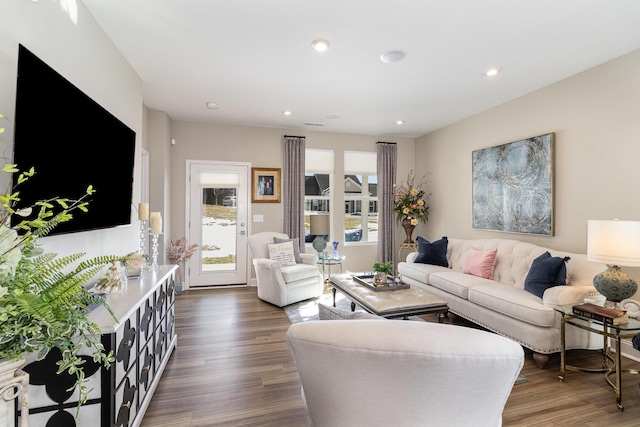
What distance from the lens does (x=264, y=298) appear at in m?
4.32

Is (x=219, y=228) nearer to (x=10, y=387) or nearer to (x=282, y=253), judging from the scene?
(x=282, y=253)

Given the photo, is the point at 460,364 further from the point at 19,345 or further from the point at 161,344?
the point at 161,344

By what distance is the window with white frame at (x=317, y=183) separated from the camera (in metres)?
5.69

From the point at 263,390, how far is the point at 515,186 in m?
3.76

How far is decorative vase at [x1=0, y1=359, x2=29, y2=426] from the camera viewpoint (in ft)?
2.80

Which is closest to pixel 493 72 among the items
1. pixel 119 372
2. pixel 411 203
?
pixel 411 203

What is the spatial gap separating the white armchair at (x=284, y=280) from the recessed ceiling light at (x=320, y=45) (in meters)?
2.63

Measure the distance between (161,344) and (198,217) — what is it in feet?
9.78

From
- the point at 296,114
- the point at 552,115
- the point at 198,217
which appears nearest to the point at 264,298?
the point at 198,217

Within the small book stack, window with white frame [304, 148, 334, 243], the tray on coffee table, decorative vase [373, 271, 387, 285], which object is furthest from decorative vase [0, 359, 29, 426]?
window with white frame [304, 148, 334, 243]

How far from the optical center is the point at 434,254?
448 cm

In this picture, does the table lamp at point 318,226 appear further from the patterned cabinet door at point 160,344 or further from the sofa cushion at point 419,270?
the patterned cabinet door at point 160,344

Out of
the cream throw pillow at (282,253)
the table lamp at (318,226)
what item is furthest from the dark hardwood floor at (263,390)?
the table lamp at (318,226)

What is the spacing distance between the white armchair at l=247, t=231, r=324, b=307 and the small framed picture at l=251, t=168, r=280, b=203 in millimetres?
948
